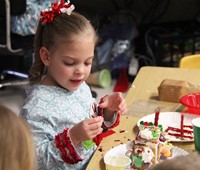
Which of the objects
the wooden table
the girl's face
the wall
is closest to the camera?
the wooden table

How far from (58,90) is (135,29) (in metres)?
2.31

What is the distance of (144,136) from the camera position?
1117mm

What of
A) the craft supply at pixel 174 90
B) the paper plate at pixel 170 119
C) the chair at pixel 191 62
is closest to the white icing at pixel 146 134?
the paper plate at pixel 170 119

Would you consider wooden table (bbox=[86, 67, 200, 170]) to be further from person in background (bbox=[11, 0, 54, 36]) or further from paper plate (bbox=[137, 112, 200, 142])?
person in background (bbox=[11, 0, 54, 36])

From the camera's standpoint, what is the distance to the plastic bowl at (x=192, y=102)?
1456mm

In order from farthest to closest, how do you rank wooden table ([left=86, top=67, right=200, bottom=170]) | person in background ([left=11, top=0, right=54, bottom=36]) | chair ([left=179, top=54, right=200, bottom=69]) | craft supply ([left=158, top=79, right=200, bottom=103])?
person in background ([left=11, top=0, right=54, bottom=36]), chair ([left=179, top=54, right=200, bottom=69]), craft supply ([left=158, top=79, right=200, bottom=103]), wooden table ([left=86, top=67, right=200, bottom=170])

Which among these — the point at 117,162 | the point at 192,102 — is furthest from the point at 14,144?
the point at 192,102

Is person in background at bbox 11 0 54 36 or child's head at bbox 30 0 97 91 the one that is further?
person in background at bbox 11 0 54 36

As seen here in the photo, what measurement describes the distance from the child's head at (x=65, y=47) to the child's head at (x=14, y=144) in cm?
55

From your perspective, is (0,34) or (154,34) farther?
(154,34)

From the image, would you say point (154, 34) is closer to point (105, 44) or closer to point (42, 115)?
point (105, 44)

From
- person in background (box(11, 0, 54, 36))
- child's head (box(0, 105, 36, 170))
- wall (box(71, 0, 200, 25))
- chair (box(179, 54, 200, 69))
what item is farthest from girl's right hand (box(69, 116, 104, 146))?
wall (box(71, 0, 200, 25))

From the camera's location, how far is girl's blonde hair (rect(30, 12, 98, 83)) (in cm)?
138

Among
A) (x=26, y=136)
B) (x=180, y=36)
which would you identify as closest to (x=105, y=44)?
(x=180, y=36)
